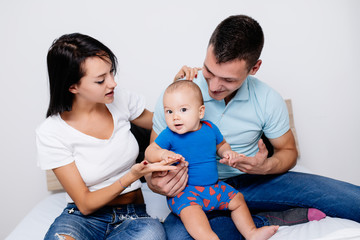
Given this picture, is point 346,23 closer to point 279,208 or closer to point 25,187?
point 279,208

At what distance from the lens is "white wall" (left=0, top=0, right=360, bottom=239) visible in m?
2.26

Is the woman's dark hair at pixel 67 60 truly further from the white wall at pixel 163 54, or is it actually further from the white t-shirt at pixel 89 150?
the white wall at pixel 163 54

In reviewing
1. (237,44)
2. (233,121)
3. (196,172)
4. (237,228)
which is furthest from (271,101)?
(237,228)

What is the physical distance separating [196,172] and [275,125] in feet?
1.79

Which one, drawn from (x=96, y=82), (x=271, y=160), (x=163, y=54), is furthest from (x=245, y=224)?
(x=163, y=54)

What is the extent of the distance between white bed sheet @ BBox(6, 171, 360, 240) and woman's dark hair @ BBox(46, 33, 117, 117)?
777 millimetres

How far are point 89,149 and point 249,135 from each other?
0.87m

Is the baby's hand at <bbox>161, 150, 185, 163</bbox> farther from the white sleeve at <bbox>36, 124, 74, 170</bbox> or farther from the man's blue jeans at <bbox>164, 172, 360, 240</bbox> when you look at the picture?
the white sleeve at <bbox>36, 124, 74, 170</bbox>

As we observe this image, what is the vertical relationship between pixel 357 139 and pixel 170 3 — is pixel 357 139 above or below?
below

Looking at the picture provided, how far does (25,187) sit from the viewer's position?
2504 mm

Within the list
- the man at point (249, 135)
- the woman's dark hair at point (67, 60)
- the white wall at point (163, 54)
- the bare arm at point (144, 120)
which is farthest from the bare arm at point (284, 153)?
the woman's dark hair at point (67, 60)

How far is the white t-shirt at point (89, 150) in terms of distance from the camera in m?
1.51

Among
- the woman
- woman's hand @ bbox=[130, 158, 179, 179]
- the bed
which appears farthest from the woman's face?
the bed

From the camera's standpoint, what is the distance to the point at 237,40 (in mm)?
1468
